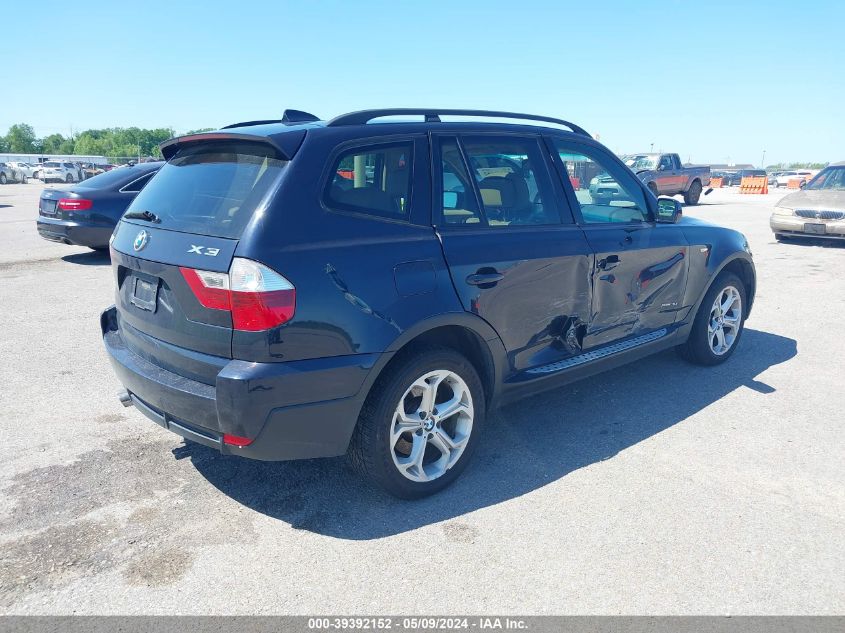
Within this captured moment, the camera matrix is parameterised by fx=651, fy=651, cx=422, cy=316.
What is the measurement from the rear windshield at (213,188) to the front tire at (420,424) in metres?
1.01

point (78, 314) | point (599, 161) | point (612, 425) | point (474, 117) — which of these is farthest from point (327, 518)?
point (78, 314)

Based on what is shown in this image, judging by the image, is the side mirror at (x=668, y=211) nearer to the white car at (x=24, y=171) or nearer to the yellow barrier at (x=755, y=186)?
the yellow barrier at (x=755, y=186)

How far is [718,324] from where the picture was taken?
5.43m

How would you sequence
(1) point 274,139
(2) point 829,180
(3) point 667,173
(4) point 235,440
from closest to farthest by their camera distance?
(4) point 235,440 < (1) point 274,139 < (2) point 829,180 < (3) point 667,173

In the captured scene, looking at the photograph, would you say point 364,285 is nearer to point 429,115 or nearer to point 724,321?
point 429,115

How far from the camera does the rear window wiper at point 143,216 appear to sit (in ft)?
10.8

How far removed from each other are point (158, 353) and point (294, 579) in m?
1.25

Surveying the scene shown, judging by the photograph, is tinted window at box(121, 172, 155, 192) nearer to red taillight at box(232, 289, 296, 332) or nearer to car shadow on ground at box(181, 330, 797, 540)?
car shadow on ground at box(181, 330, 797, 540)

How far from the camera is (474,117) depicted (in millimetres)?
3871

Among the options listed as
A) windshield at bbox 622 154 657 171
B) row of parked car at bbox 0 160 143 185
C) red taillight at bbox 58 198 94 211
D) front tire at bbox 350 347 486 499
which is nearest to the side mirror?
front tire at bbox 350 347 486 499

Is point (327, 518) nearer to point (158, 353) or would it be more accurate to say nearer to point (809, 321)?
point (158, 353)

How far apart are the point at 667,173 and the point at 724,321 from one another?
61.0 feet

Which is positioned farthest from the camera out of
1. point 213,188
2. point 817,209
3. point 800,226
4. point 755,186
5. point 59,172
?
point 59,172

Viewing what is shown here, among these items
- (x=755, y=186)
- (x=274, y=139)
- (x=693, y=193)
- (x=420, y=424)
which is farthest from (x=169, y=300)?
(x=755, y=186)
